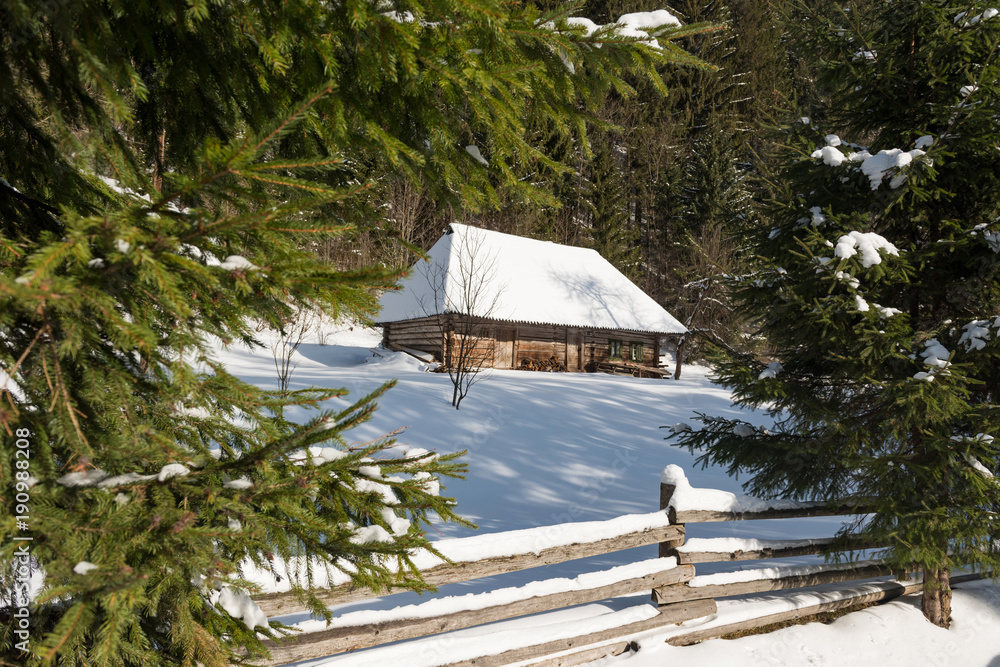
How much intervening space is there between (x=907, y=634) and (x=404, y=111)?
6.00m

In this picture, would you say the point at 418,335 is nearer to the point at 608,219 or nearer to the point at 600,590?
the point at 608,219

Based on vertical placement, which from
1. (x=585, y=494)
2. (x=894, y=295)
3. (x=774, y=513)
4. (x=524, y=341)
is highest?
(x=894, y=295)

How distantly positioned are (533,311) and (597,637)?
56.2ft

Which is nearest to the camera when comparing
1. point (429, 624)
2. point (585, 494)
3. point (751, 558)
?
point (429, 624)

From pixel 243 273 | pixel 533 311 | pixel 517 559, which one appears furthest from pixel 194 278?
pixel 533 311

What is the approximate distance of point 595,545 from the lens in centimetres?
402

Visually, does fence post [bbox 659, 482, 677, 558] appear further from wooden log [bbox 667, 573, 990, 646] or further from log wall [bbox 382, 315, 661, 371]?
log wall [bbox 382, 315, 661, 371]

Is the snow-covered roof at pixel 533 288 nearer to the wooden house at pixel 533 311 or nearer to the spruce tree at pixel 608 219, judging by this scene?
the wooden house at pixel 533 311

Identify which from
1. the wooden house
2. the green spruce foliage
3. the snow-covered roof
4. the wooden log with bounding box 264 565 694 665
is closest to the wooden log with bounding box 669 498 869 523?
the wooden log with bounding box 264 565 694 665

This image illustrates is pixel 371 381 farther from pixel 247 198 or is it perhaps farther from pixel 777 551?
pixel 247 198

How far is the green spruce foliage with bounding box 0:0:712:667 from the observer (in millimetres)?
1340

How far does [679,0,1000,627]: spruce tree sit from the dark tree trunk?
15 millimetres

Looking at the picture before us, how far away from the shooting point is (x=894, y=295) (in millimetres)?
5207

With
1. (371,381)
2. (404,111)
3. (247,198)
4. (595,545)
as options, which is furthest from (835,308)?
(371,381)
